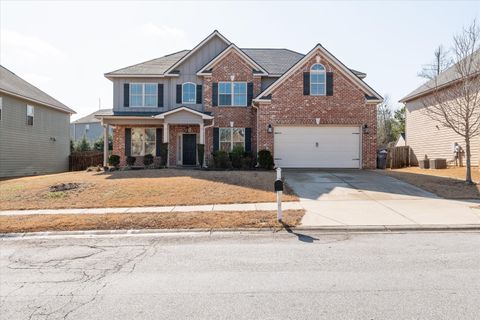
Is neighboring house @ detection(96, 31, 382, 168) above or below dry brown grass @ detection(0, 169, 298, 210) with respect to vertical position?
above

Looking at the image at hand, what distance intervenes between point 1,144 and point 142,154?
8.37m

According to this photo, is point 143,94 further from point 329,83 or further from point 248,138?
point 329,83

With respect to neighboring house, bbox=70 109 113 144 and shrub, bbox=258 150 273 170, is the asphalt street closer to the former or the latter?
shrub, bbox=258 150 273 170

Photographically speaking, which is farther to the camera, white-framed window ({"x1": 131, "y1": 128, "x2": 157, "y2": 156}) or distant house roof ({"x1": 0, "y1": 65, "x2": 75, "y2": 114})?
white-framed window ({"x1": 131, "y1": 128, "x2": 157, "y2": 156})

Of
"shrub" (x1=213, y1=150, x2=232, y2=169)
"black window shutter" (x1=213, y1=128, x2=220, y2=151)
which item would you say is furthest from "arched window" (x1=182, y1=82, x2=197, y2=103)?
"shrub" (x1=213, y1=150, x2=232, y2=169)

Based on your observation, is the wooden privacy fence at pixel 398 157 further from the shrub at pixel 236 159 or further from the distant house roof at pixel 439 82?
the shrub at pixel 236 159

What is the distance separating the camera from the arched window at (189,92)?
2373cm

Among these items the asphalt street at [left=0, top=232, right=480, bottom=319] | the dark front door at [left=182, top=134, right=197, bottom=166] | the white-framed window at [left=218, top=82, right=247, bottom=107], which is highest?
the white-framed window at [left=218, top=82, right=247, bottom=107]

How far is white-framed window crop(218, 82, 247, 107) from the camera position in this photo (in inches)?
906

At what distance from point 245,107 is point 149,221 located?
14896 mm

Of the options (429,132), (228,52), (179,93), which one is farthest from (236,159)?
(429,132)

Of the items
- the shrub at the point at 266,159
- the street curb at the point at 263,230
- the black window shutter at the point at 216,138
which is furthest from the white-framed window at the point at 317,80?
the street curb at the point at 263,230

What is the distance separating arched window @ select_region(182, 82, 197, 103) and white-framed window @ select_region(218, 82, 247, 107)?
1.79 m

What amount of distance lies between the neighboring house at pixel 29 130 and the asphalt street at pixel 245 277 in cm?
1849
